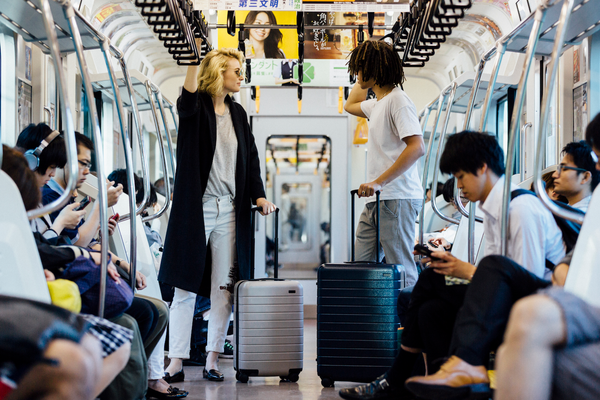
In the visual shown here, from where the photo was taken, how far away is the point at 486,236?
2.26 metres

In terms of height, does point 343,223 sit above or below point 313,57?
below

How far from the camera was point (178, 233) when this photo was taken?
127 inches

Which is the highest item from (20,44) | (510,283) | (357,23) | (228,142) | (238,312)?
(357,23)

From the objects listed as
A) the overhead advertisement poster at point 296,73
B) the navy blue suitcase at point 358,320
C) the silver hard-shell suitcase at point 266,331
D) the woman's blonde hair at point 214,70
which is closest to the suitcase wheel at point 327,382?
the navy blue suitcase at point 358,320

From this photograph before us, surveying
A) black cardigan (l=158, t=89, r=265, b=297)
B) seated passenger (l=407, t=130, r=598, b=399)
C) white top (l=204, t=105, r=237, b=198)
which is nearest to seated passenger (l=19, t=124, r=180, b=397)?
black cardigan (l=158, t=89, r=265, b=297)

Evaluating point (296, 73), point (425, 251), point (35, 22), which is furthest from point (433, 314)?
point (296, 73)

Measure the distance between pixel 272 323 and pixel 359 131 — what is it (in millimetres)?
3625

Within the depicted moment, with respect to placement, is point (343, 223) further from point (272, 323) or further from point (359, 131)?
point (272, 323)

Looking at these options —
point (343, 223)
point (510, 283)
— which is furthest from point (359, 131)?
point (510, 283)

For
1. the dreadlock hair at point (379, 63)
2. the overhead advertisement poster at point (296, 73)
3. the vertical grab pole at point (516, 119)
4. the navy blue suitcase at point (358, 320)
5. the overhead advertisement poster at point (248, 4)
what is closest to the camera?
the vertical grab pole at point (516, 119)

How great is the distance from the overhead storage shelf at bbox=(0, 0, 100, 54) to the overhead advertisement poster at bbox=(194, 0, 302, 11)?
1170mm

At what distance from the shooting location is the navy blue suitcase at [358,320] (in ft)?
9.79

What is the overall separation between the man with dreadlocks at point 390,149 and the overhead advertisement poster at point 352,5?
60.1 inches

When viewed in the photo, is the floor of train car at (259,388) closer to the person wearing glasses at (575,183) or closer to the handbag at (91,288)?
the handbag at (91,288)
